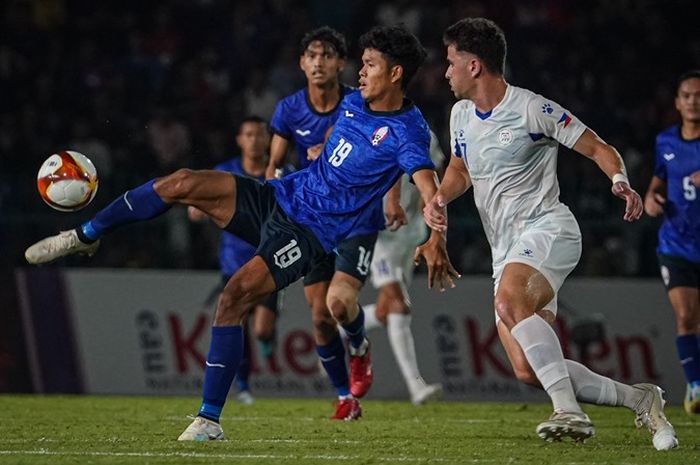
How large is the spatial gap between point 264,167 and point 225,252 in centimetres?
87

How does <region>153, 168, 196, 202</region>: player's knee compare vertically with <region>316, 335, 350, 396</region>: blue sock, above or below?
above

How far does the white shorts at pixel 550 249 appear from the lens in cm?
715

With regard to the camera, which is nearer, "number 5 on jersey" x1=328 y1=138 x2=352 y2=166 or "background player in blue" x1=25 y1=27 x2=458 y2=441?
"background player in blue" x1=25 y1=27 x2=458 y2=441

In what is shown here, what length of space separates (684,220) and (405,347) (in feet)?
8.91

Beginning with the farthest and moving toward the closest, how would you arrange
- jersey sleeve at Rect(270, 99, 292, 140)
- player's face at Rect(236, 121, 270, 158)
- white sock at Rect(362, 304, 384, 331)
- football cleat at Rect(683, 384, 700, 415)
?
white sock at Rect(362, 304, 384, 331) < player's face at Rect(236, 121, 270, 158) < football cleat at Rect(683, 384, 700, 415) < jersey sleeve at Rect(270, 99, 292, 140)

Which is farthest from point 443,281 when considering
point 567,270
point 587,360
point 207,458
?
point 587,360

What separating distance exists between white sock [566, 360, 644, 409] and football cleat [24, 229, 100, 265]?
2.77 m

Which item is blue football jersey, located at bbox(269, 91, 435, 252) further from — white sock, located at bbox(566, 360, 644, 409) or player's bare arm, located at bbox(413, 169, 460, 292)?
white sock, located at bbox(566, 360, 644, 409)

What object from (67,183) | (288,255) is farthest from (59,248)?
(288,255)

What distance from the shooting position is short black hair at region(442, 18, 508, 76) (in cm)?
748

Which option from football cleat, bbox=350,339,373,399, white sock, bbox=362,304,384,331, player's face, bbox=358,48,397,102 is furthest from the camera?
white sock, bbox=362,304,384,331

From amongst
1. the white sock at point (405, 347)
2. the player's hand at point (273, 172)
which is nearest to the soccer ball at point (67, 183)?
the player's hand at point (273, 172)

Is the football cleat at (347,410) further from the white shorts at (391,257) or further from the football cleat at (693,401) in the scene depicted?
the football cleat at (693,401)

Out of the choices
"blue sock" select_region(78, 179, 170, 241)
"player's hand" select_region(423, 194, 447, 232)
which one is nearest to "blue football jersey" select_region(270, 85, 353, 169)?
"blue sock" select_region(78, 179, 170, 241)
